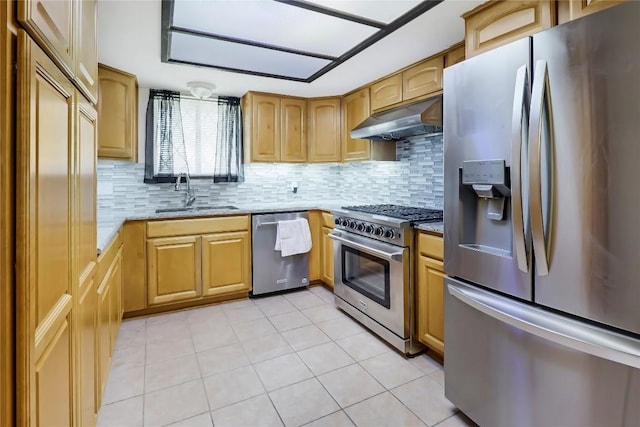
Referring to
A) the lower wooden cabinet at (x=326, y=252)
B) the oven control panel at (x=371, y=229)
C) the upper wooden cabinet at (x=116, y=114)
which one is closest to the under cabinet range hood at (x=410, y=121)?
the oven control panel at (x=371, y=229)

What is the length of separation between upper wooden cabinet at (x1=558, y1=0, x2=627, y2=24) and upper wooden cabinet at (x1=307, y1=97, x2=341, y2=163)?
252cm

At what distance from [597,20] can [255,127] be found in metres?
3.02

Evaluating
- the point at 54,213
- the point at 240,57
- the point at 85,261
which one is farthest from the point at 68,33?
the point at 240,57

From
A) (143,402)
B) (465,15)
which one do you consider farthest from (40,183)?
(465,15)

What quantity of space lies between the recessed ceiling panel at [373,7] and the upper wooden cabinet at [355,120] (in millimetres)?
1449

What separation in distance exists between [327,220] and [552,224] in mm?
2428

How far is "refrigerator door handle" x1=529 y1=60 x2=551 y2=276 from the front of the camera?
1214mm

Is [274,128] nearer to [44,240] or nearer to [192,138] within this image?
[192,138]

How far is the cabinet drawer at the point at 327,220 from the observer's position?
345cm

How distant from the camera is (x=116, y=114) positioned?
2.90 metres

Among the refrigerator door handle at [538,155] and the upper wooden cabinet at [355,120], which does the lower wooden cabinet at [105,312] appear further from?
the upper wooden cabinet at [355,120]

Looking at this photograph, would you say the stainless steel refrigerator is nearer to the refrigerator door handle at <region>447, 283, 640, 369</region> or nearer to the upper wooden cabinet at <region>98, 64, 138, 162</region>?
the refrigerator door handle at <region>447, 283, 640, 369</region>

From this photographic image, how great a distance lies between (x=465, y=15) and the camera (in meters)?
1.88

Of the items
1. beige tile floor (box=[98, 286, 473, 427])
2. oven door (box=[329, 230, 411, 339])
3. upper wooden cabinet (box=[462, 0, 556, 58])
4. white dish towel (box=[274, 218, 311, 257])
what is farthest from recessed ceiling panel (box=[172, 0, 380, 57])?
beige tile floor (box=[98, 286, 473, 427])
